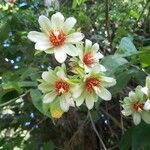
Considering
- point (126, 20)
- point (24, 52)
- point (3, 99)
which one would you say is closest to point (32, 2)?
point (24, 52)

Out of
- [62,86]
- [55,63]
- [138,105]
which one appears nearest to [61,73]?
Answer: [62,86]

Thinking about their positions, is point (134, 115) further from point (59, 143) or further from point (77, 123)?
point (59, 143)

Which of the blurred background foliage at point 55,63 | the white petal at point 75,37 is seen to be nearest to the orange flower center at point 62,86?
the white petal at point 75,37

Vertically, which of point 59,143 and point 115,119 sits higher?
point 115,119

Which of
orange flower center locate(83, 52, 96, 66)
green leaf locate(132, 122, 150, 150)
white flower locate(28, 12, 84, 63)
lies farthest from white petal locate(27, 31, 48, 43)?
green leaf locate(132, 122, 150, 150)

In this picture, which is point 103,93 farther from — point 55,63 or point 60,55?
point 55,63
